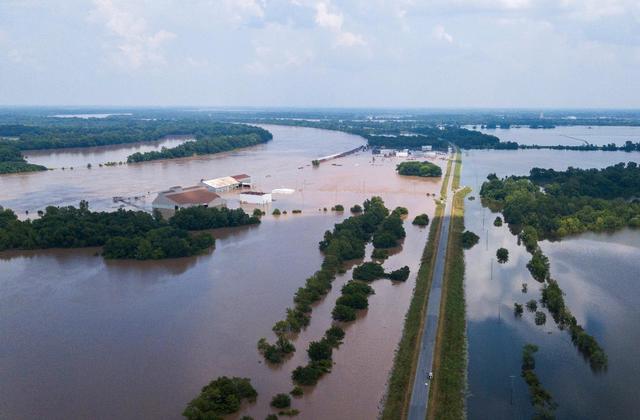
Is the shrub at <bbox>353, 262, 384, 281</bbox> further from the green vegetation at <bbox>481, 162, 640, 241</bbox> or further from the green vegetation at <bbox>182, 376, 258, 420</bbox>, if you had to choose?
the green vegetation at <bbox>481, 162, 640, 241</bbox>

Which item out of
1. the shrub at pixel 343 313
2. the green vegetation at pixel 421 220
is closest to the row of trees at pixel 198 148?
the green vegetation at pixel 421 220

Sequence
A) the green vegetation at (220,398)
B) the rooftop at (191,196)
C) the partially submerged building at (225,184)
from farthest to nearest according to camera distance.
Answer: the partially submerged building at (225,184)
the rooftop at (191,196)
the green vegetation at (220,398)

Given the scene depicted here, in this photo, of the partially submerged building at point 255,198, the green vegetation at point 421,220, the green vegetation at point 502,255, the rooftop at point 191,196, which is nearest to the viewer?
the green vegetation at point 502,255

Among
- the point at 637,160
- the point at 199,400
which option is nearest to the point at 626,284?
the point at 199,400

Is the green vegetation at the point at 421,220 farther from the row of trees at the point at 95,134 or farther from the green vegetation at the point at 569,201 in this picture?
the row of trees at the point at 95,134

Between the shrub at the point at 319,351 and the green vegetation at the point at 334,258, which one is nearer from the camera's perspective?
the shrub at the point at 319,351

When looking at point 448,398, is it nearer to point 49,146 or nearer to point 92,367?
point 92,367

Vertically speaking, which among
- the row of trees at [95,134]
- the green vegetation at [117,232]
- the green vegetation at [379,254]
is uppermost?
the green vegetation at [117,232]
